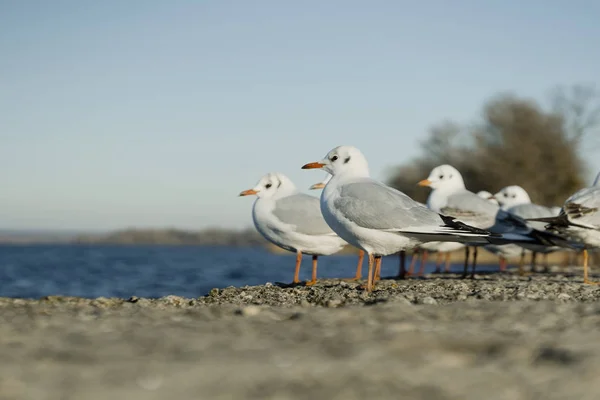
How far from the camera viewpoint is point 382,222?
7359 millimetres

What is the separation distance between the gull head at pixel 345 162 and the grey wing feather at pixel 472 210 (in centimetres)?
277

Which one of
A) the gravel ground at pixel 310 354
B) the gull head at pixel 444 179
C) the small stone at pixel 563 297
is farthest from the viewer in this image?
the gull head at pixel 444 179

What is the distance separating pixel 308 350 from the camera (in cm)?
320

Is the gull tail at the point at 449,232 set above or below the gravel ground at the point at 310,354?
below

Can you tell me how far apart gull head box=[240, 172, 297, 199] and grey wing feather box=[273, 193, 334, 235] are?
302 mm

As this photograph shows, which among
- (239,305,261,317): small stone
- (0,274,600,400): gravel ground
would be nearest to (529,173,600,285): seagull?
(0,274,600,400): gravel ground

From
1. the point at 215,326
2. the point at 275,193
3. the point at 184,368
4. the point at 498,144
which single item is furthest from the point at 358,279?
the point at 498,144

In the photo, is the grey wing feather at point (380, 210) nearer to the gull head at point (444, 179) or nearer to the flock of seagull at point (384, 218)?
the flock of seagull at point (384, 218)

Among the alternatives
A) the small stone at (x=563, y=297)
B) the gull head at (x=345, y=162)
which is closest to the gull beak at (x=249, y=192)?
the gull head at (x=345, y=162)

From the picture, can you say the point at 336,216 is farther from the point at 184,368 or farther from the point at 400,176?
the point at 400,176

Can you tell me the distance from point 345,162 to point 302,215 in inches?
49.7

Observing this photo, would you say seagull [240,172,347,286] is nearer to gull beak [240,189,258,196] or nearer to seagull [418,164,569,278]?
gull beak [240,189,258,196]

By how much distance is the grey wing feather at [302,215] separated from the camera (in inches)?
359

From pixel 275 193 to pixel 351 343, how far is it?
21.2 ft
